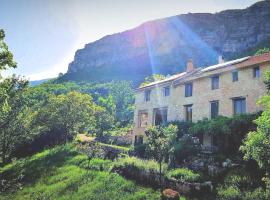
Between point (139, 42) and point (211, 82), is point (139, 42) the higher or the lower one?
the higher one

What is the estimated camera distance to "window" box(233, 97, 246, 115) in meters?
32.9

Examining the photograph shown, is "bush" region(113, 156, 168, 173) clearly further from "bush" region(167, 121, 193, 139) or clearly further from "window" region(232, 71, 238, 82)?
"window" region(232, 71, 238, 82)

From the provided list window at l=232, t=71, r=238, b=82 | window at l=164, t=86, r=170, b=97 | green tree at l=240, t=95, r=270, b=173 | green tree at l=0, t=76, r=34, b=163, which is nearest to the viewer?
Result: green tree at l=240, t=95, r=270, b=173

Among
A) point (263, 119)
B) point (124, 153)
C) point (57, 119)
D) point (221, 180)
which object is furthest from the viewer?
point (57, 119)

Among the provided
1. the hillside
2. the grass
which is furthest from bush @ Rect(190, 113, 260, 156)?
the hillside

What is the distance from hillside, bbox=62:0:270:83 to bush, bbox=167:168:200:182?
122305 mm

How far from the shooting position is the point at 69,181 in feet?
97.9

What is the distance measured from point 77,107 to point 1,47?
31274 millimetres

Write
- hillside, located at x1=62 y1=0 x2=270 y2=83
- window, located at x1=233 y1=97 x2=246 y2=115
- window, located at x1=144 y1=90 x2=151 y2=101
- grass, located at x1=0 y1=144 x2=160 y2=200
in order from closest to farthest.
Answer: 1. grass, located at x1=0 y1=144 x2=160 y2=200
2. window, located at x1=233 y1=97 x2=246 y2=115
3. window, located at x1=144 y1=90 x2=151 y2=101
4. hillside, located at x1=62 y1=0 x2=270 y2=83

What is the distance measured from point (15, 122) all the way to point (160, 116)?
2119 cm

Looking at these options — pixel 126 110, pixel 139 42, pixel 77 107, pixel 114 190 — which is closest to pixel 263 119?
pixel 114 190

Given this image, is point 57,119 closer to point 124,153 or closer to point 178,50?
point 124,153

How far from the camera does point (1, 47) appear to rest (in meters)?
19.5

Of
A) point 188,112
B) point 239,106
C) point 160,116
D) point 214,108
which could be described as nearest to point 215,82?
point 214,108
